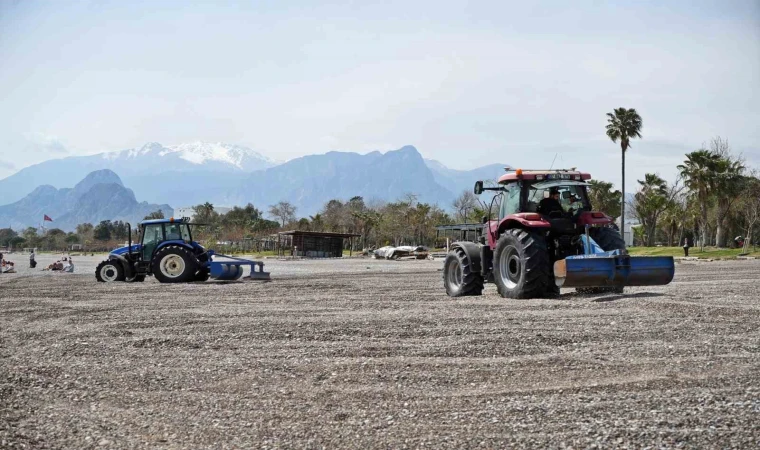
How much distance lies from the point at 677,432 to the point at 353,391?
2.68 meters

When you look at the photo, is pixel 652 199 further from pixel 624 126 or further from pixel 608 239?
pixel 608 239

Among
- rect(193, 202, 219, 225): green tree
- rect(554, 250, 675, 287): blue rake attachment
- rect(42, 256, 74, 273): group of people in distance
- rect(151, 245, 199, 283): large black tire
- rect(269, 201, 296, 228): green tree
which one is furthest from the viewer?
rect(269, 201, 296, 228): green tree

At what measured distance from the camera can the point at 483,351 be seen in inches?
321

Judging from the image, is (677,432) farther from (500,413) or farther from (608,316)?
(608,316)

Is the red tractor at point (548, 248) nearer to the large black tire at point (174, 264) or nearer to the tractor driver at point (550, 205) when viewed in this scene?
the tractor driver at point (550, 205)

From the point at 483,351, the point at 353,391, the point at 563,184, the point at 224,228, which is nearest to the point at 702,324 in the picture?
the point at 483,351

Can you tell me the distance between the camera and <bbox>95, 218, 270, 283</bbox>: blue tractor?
2219 cm

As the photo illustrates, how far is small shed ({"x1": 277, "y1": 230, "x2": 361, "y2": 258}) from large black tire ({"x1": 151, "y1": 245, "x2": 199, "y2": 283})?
44.2 metres

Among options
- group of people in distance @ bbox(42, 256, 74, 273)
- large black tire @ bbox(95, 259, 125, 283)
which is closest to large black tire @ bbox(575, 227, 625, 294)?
large black tire @ bbox(95, 259, 125, 283)

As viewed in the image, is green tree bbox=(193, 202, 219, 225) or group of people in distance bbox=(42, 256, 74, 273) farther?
green tree bbox=(193, 202, 219, 225)

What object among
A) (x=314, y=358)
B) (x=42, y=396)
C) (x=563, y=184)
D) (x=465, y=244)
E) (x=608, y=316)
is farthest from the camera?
(x=465, y=244)

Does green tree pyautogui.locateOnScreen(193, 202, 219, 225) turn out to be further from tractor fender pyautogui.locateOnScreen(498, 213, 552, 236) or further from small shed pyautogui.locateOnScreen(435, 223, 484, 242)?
tractor fender pyautogui.locateOnScreen(498, 213, 552, 236)

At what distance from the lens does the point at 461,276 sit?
15.1m

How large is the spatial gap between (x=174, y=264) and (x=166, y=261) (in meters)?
0.26
